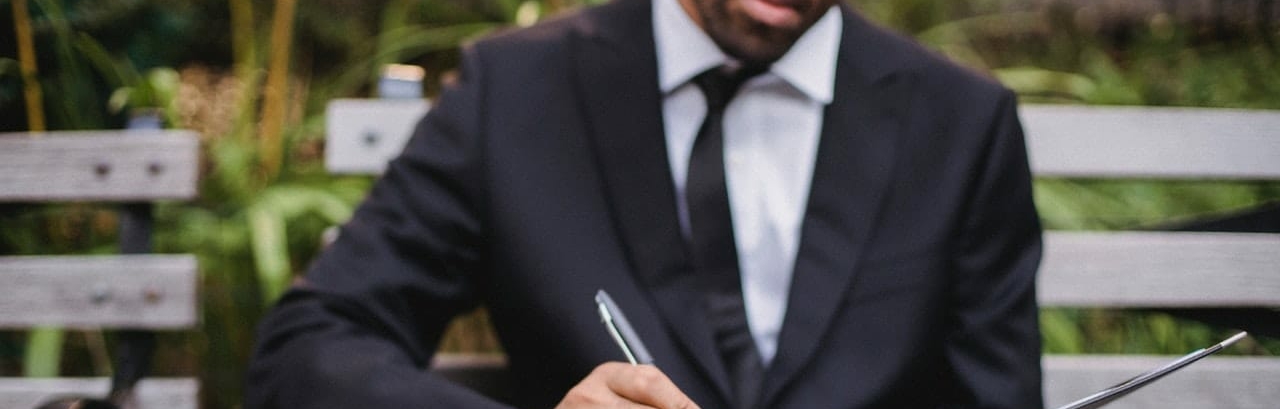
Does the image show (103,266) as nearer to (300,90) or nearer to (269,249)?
(269,249)

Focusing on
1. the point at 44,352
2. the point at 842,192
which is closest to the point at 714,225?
the point at 842,192

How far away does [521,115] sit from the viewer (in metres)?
1.16

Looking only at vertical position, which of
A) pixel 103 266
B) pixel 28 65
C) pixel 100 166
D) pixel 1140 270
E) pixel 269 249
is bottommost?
pixel 1140 270

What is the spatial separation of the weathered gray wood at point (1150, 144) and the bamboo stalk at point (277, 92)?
54.1 inches

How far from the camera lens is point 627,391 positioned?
2.75ft

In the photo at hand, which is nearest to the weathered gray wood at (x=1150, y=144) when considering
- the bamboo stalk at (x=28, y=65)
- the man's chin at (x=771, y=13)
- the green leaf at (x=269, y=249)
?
the man's chin at (x=771, y=13)

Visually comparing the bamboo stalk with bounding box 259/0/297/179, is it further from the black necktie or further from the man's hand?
the man's hand

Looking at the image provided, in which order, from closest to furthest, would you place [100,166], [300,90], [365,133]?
[100,166]
[365,133]
[300,90]

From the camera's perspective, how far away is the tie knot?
116cm

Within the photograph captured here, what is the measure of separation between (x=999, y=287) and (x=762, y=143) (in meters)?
0.32

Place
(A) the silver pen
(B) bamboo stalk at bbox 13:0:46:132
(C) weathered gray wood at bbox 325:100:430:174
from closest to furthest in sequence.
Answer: (A) the silver pen, (C) weathered gray wood at bbox 325:100:430:174, (B) bamboo stalk at bbox 13:0:46:132

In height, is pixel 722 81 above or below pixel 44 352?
above

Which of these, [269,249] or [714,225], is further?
[269,249]

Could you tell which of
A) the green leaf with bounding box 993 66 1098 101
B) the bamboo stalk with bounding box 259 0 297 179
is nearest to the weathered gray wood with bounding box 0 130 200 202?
the bamboo stalk with bounding box 259 0 297 179
